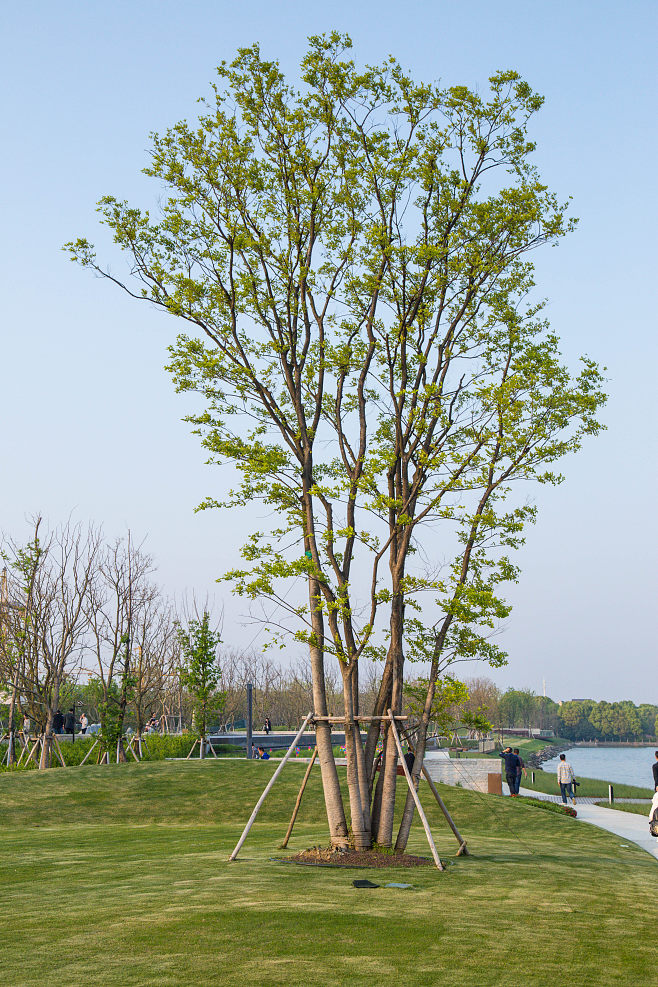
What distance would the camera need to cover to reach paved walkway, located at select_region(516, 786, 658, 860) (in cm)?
1770

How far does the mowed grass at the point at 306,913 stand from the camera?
6746mm

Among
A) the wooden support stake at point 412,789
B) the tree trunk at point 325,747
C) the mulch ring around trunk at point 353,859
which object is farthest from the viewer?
the tree trunk at point 325,747

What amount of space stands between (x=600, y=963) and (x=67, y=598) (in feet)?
77.3

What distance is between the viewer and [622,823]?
70.4 feet

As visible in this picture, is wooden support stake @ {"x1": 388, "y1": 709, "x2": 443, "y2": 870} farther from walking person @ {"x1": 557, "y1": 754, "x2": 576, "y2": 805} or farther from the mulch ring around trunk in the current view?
walking person @ {"x1": 557, "y1": 754, "x2": 576, "y2": 805}

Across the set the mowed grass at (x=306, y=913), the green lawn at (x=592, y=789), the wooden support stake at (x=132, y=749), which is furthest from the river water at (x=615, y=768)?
the mowed grass at (x=306, y=913)

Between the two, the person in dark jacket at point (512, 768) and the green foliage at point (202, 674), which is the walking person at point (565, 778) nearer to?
the person in dark jacket at point (512, 768)

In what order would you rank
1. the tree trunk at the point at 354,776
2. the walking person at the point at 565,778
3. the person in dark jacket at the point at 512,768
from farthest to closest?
the walking person at the point at 565,778, the person in dark jacket at the point at 512,768, the tree trunk at the point at 354,776

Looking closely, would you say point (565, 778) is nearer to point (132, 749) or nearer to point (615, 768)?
point (132, 749)

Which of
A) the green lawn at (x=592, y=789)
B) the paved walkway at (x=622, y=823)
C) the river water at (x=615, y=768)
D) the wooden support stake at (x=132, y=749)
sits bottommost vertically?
the river water at (x=615, y=768)

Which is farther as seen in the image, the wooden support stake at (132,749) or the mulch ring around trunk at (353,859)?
the wooden support stake at (132,749)

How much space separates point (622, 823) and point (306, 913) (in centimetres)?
1510

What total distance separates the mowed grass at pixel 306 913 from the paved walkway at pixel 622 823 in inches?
23.9

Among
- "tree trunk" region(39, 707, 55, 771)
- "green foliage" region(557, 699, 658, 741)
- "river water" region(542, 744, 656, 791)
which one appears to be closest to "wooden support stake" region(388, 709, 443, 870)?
"tree trunk" region(39, 707, 55, 771)
